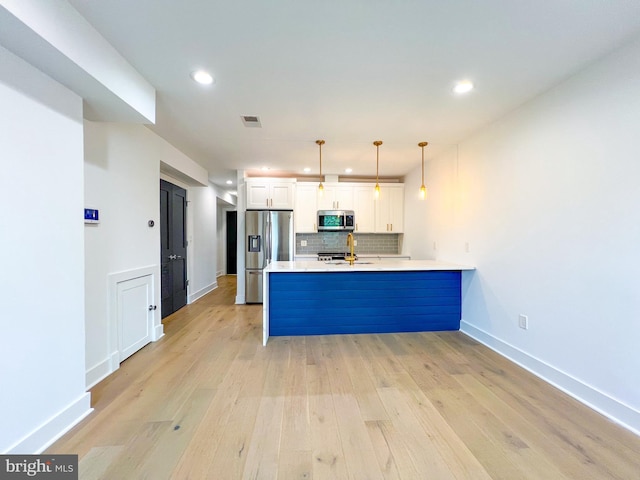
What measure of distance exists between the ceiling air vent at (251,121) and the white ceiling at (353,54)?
0.26 feet

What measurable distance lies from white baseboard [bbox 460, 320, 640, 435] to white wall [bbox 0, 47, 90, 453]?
12.1 feet

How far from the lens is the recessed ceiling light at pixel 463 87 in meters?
2.09

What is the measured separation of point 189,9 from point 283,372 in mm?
2736

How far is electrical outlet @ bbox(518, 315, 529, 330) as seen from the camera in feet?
7.93

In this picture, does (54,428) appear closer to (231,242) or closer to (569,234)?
(569,234)

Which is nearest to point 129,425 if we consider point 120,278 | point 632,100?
point 120,278

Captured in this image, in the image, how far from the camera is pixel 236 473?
4.33 ft

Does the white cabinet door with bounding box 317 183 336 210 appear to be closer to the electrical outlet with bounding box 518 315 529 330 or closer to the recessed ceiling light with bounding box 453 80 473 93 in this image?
the recessed ceiling light with bounding box 453 80 473 93

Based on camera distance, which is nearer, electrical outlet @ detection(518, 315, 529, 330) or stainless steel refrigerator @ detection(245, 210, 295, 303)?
electrical outlet @ detection(518, 315, 529, 330)

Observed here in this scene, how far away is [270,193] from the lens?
190 inches

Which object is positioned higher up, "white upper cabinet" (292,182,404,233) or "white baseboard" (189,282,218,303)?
"white upper cabinet" (292,182,404,233)

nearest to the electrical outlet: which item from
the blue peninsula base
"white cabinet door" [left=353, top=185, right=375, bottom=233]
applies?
the blue peninsula base

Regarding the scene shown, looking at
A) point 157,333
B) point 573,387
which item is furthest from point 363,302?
point 157,333

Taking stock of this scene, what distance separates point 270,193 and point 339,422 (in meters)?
3.94
